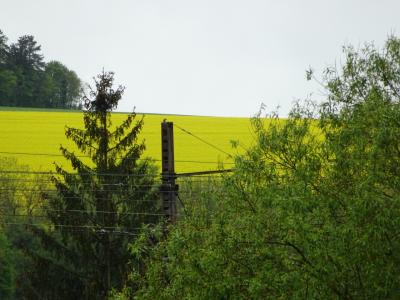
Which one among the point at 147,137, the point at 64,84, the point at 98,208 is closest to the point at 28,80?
the point at 64,84

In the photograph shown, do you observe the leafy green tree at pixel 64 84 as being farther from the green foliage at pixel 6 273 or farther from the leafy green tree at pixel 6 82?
the green foliage at pixel 6 273

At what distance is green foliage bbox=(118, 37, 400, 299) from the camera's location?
13992 mm

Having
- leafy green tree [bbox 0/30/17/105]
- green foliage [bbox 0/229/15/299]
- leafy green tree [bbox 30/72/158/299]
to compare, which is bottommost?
green foliage [bbox 0/229/15/299]

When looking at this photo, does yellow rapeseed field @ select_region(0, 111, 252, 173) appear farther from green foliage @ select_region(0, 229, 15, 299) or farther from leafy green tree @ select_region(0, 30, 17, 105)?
leafy green tree @ select_region(0, 30, 17, 105)

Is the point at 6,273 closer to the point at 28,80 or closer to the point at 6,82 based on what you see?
the point at 6,82

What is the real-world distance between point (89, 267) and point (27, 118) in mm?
41773

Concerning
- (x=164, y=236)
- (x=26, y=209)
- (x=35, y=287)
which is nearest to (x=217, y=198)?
(x=164, y=236)

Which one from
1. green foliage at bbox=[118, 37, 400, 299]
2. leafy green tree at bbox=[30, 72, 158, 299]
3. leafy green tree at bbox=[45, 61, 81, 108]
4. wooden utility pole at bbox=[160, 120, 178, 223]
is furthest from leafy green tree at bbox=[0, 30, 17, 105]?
green foliage at bbox=[118, 37, 400, 299]

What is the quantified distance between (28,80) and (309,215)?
288ft

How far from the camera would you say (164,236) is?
738 inches

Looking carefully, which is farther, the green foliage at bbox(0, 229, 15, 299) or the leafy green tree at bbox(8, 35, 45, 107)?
the leafy green tree at bbox(8, 35, 45, 107)

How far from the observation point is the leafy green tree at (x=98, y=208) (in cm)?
3095

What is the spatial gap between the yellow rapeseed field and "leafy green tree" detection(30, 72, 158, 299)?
48.4 feet

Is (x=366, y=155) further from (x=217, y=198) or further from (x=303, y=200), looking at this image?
(x=217, y=198)
